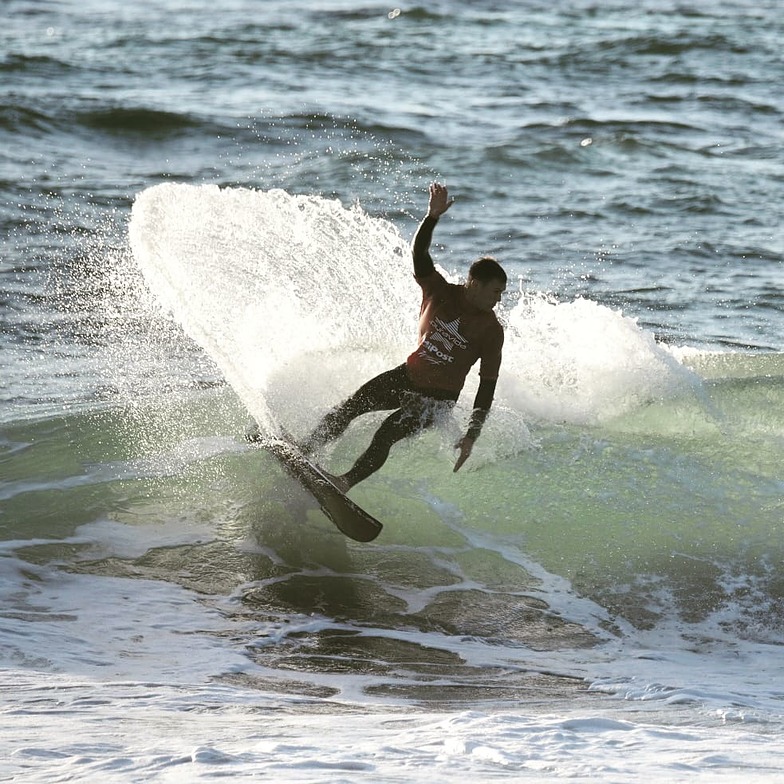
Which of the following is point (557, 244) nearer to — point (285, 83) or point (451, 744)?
point (285, 83)

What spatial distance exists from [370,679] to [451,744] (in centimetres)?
136

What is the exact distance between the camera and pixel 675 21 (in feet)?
103

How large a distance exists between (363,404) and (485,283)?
1.19 metres

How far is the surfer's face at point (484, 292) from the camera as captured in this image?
7668 millimetres

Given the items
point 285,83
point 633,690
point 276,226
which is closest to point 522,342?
point 276,226

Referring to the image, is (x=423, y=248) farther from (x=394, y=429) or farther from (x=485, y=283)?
(x=394, y=429)

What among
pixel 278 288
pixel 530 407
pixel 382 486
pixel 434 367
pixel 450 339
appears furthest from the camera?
pixel 530 407

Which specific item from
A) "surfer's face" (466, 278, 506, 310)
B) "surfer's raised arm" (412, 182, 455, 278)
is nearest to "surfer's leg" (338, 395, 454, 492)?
"surfer's face" (466, 278, 506, 310)

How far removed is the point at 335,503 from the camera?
7.75m

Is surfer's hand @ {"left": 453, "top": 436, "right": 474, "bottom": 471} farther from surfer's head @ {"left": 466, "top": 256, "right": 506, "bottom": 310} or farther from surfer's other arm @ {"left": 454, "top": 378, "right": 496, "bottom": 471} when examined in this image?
surfer's head @ {"left": 466, "top": 256, "right": 506, "bottom": 310}

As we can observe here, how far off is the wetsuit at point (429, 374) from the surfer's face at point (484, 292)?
0.06 metres

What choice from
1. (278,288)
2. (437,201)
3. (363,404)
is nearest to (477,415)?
(363,404)

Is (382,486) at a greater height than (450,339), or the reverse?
(450,339)

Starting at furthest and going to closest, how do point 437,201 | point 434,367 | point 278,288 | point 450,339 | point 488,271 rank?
point 278,288
point 434,367
point 450,339
point 488,271
point 437,201
